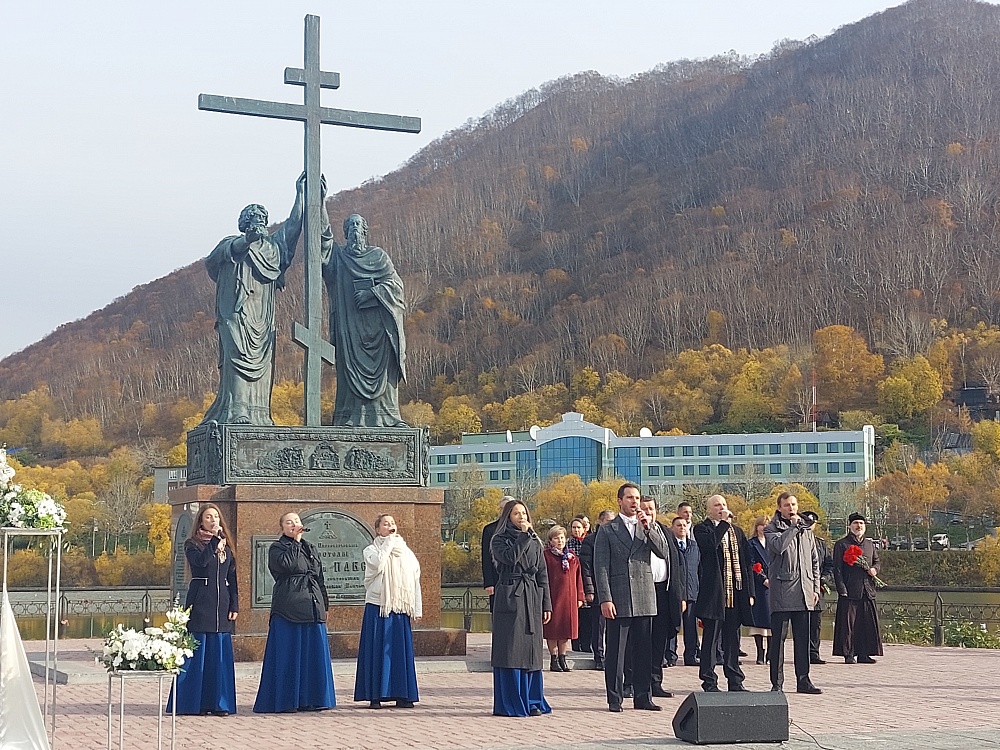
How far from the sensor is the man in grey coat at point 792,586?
12.2 meters

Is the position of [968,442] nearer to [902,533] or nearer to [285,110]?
[902,533]

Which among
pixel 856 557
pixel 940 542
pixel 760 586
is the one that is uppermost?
pixel 856 557

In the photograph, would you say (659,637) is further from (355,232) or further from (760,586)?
(355,232)

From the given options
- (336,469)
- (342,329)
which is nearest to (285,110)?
(342,329)

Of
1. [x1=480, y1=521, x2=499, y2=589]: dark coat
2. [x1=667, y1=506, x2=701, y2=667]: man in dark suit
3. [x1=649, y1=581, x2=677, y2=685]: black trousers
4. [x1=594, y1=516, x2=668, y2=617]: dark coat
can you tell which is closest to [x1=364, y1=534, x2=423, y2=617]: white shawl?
[x1=480, y1=521, x2=499, y2=589]: dark coat

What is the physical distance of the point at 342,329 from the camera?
1658 centimetres

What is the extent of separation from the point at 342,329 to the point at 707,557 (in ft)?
20.3

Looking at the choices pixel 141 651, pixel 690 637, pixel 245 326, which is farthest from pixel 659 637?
pixel 245 326

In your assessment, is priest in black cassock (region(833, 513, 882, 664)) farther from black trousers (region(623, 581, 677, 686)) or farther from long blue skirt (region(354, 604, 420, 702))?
long blue skirt (region(354, 604, 420, 702))

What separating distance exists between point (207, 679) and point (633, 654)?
3424mm

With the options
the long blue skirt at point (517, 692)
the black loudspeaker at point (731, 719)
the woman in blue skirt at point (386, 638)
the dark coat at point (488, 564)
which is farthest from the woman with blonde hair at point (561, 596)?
the black loudspeaker at point (731, 719)

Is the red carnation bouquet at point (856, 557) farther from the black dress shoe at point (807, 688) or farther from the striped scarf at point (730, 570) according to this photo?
the striped scarf at point (730, 570)

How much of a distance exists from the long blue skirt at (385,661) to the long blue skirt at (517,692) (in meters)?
0.80

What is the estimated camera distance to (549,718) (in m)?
10.7
